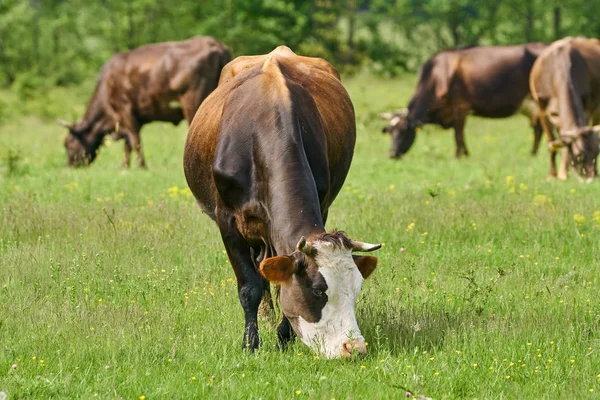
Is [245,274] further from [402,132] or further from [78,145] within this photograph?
[402,132]

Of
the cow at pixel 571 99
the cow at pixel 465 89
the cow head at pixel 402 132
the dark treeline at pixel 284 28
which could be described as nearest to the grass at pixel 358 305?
the cow at pixel 571 99

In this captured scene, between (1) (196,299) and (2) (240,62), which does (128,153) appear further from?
(1) (196,299)

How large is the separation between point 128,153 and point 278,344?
1242 cm

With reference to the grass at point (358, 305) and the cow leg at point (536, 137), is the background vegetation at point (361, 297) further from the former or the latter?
the cow leg at point (536, 137)

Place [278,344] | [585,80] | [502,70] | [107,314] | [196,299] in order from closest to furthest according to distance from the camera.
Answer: [278,344]
[107,314]
[196,299]
[585,80]
[502,70]

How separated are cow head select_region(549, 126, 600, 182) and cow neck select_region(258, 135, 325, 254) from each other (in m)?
9.46

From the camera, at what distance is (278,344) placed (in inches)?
259

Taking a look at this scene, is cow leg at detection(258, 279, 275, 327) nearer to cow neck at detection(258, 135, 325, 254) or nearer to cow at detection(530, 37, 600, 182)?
cow neck at detection(258, 135, 325, 254)

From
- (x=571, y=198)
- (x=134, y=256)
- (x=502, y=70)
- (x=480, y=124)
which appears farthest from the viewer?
(x=480, y=124)

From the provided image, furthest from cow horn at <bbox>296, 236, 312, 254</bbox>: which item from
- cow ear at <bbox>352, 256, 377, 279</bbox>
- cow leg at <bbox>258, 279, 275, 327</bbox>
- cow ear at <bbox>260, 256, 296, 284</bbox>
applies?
cow leg at <bbox>258, 279, 275, 327</bbox>

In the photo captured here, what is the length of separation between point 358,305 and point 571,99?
976cm

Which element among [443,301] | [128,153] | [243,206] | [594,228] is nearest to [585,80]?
[594,228]

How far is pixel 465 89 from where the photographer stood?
21.4 m

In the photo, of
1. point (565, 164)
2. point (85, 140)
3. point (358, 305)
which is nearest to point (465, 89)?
point (565, 164)
